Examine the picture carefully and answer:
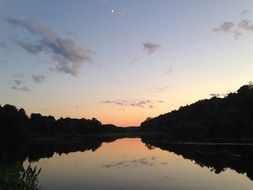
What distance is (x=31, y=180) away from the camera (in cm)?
2000

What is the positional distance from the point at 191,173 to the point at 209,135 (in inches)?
3833

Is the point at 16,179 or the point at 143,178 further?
the point at 143,178

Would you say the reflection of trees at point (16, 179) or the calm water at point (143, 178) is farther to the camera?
the calm water at point (143, 178)

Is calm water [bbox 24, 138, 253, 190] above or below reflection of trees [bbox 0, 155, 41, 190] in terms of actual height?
below

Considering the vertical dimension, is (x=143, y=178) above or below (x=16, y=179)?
below

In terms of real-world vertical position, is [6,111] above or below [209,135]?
above

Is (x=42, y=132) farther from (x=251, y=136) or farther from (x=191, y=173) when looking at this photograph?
(x=191, y=173)

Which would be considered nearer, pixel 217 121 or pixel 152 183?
pixel 152 183

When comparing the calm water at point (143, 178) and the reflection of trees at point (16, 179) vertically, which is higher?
the reflection of trees at point (16, 179)

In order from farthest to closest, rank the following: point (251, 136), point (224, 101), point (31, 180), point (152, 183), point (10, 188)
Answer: point (224, 101) < point (251, 136) < point (152, 183) < point (31, 180) < point (10, 188)

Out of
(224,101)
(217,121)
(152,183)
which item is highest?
(224,101)

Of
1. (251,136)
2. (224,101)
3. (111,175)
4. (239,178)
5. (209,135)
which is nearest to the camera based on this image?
(239,178)

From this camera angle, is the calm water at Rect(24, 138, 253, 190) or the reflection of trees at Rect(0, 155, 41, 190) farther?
the calm water at Rect(24, 138, 253, 190)

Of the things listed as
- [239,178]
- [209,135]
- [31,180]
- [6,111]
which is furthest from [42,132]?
[31,180]
